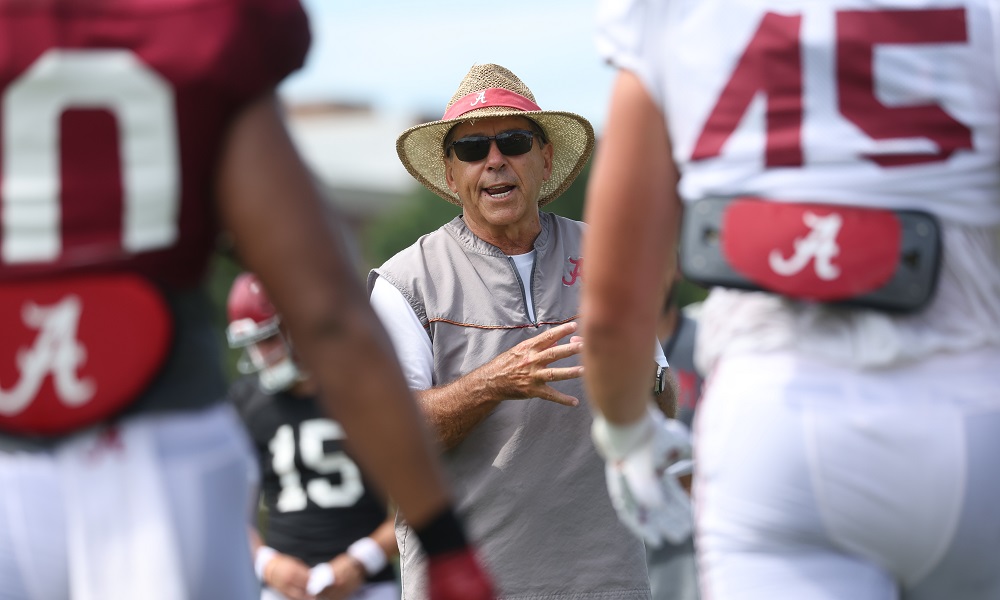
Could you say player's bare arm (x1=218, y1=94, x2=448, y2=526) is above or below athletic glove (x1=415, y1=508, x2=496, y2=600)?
above

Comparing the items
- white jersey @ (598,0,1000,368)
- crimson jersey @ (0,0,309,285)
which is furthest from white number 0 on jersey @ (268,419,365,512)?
crimson jersey @ (0,0,309,285)

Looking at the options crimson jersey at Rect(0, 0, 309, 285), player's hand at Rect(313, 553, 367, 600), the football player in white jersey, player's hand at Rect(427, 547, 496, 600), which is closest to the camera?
crimson jersey at Rect(0, 0, 309, 285)

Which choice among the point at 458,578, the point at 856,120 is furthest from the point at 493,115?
the point at 458,578

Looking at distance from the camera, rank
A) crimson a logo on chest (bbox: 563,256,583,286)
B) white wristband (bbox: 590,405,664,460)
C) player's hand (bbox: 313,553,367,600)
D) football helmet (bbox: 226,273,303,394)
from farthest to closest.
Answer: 1. football helmet (bbox: 226,273,303,394)
2. player's hand (bbox: 313,553,367,600)
3. crimson a logo on chest (bbox: 563,256,583,286)
4. white wristband (bbox: 590,405,664,460)

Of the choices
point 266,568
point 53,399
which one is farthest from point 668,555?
point 53,399

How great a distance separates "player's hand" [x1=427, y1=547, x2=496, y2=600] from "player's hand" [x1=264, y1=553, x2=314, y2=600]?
360 centimetres

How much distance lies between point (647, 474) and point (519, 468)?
59.4 inches

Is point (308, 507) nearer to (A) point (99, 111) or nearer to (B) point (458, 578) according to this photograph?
(B) point (458, 578)

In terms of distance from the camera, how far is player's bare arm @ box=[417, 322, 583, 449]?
4.19 m

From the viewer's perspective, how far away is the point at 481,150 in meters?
4.79

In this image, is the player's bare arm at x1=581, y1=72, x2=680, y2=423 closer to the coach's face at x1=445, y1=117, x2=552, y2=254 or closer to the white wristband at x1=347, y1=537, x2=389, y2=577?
the coach's face at x1=445, y1=117, x2=552, y2=254

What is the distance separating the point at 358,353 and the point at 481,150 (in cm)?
253

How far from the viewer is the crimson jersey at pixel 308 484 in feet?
19.4

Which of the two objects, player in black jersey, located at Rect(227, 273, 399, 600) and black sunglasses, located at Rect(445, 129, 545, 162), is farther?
player in black jersey, located at Rect(227, 273, 399, 600)
